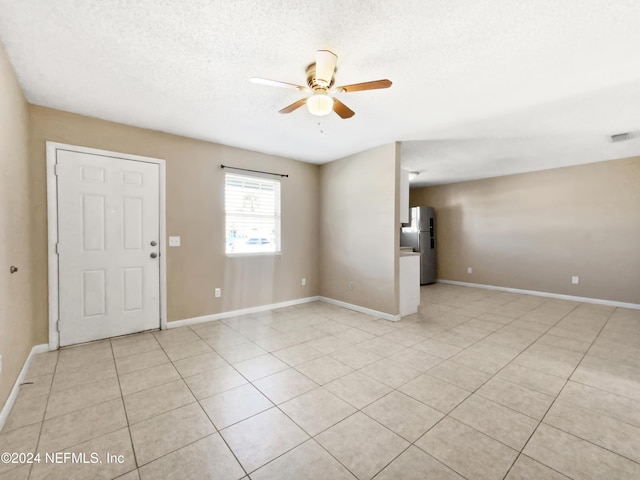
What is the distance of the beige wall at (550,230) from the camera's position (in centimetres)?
459

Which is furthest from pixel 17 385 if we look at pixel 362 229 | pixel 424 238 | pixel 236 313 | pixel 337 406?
pixel 424 238

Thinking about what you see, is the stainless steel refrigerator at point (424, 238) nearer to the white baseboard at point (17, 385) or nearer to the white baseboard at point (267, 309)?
the white baseboard at point (267, 309)

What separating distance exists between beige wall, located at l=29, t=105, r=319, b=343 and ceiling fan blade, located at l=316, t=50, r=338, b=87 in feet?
7.96

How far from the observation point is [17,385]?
2.10m

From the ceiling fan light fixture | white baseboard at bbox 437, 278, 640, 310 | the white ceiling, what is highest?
the white ceiling

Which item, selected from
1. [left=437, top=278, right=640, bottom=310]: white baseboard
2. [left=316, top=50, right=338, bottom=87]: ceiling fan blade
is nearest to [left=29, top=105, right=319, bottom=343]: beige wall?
[left=316, top=50, right=338, bottom=87]: ceiling fan blade

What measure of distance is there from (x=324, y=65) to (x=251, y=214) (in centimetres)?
275

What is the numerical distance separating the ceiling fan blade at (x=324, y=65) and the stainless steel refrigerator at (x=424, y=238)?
523 centimetres

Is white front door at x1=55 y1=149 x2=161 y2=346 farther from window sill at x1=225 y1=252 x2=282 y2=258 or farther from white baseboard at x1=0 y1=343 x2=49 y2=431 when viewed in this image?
window sill at x1=225 y1=252 x2=282 y2=258

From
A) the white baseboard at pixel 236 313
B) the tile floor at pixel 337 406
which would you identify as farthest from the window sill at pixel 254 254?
the tile floor at pixel 337 406

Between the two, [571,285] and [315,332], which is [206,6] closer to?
[315,332]

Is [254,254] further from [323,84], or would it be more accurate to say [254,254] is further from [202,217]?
[323,84]

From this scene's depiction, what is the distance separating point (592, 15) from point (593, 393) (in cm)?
260

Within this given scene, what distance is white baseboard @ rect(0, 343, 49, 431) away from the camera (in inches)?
69.8
